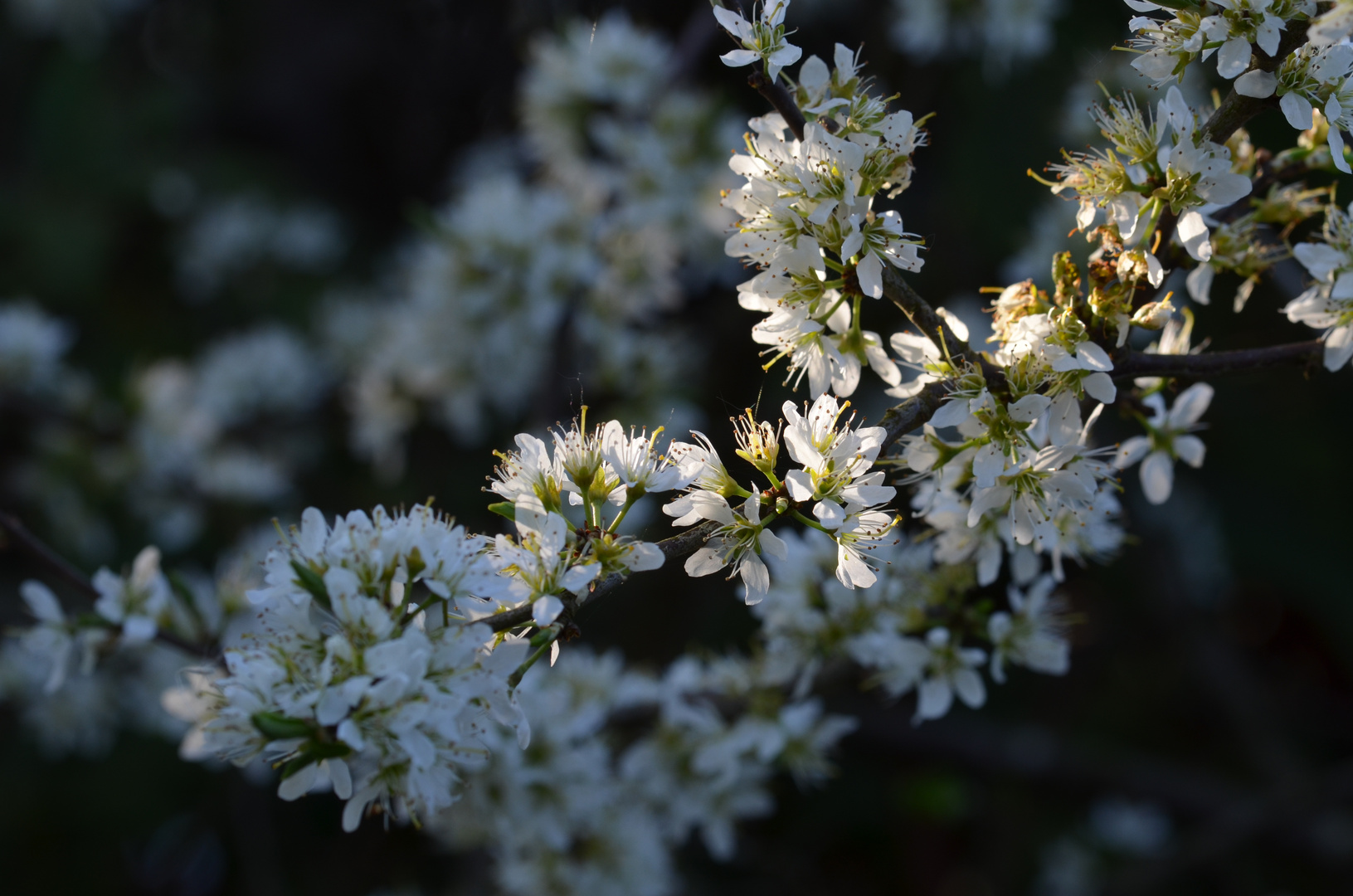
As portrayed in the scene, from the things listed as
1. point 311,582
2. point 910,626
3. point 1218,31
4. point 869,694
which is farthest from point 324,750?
point 869,694

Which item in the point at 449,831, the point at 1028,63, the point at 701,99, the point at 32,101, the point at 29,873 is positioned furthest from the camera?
the point at 32,101

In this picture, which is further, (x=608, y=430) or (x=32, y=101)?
(x=32, y=101)

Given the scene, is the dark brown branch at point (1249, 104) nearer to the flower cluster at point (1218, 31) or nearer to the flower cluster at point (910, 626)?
the flower cluster at point (1218, 31)

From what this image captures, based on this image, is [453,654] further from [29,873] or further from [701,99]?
[29,873]

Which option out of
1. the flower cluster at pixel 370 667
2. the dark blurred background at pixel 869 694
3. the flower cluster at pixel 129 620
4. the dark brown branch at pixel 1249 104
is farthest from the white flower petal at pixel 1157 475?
the flower cluster at pixel 129 620

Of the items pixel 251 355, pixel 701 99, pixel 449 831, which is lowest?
pixel 449 831

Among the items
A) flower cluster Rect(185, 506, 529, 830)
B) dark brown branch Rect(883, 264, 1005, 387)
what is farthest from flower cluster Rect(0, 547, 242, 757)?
dark brown branch Rect(883, 264, 1005, 387)

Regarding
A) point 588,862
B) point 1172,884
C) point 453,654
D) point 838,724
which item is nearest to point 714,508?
point 453,654
